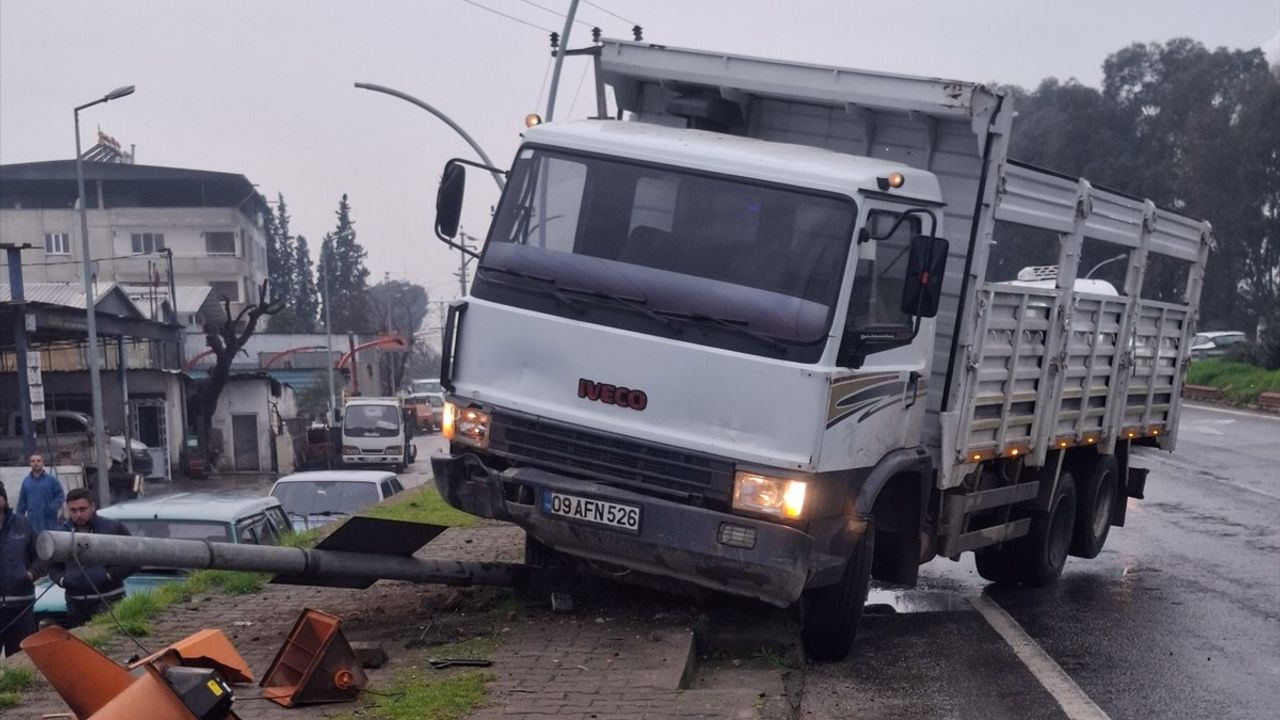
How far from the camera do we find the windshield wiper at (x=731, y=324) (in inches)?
273

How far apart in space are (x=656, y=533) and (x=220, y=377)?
123 ft

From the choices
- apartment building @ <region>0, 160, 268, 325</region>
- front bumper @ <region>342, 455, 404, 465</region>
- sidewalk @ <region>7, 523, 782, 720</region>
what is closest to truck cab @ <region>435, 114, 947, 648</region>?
sidewalk @ <region>7, 523, 782, 720</region>

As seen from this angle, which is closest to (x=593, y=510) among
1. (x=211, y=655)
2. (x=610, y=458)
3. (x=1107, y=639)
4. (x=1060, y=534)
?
(x=610, y=458)

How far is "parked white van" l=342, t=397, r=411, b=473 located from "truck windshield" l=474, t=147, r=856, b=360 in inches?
1345

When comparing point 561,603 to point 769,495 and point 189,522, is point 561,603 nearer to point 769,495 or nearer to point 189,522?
point 769,495

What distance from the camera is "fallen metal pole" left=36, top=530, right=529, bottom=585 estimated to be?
20.3 feet

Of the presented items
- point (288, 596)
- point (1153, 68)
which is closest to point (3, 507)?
point (288, 596)

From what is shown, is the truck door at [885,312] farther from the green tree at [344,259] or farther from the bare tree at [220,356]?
the green tree at [344,259]

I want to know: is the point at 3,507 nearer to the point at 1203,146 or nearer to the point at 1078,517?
the point at 1078,517

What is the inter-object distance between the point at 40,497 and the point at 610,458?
8.42 m

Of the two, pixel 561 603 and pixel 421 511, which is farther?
pixel 421 511

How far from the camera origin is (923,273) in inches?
285

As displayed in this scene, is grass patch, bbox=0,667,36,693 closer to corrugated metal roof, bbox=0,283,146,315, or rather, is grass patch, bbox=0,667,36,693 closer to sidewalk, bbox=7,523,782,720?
sidewalk, bbox=7,523,782,720

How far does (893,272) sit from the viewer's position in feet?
24.5
